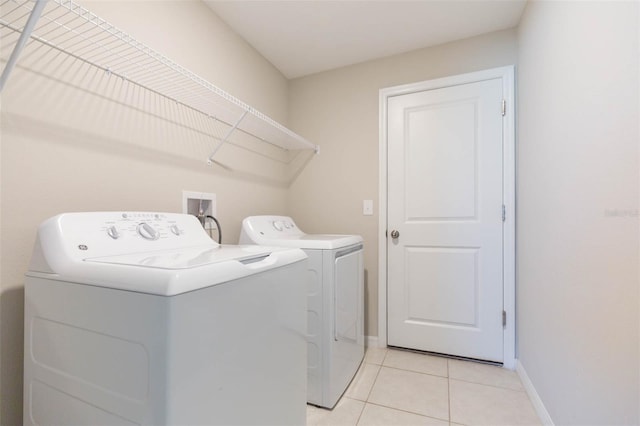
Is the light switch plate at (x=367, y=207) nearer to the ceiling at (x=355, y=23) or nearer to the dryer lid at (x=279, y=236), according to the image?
the dryer lid at (x=279, y=236)

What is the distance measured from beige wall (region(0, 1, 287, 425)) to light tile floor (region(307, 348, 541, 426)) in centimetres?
121

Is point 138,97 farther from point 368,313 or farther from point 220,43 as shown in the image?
point 368,313

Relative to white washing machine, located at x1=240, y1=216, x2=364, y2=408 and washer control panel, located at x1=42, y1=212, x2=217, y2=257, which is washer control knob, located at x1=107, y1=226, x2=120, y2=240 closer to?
washer control panel, located at x1=42, y1=212, x2=217, y2=257

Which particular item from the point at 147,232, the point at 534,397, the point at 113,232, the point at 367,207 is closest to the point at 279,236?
the point at 367,207

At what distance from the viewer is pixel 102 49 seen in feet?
3.74

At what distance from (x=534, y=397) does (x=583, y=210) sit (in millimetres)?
1118

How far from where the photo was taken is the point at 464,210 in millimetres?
2066

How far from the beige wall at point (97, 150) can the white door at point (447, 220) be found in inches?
50.3

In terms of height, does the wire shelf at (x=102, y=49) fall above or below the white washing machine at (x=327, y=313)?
above

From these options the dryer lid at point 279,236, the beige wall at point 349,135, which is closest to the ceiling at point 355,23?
the beige wall at point 349,135

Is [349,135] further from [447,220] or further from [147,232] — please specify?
[147,232]

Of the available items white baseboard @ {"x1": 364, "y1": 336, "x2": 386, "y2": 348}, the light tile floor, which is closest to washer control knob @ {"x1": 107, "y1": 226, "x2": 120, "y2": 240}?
the light tile floor

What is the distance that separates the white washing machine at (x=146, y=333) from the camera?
2.08 feet

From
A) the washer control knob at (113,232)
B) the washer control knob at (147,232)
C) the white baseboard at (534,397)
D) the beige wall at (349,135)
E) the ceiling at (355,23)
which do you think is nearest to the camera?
the washer control knob at (113,232)
